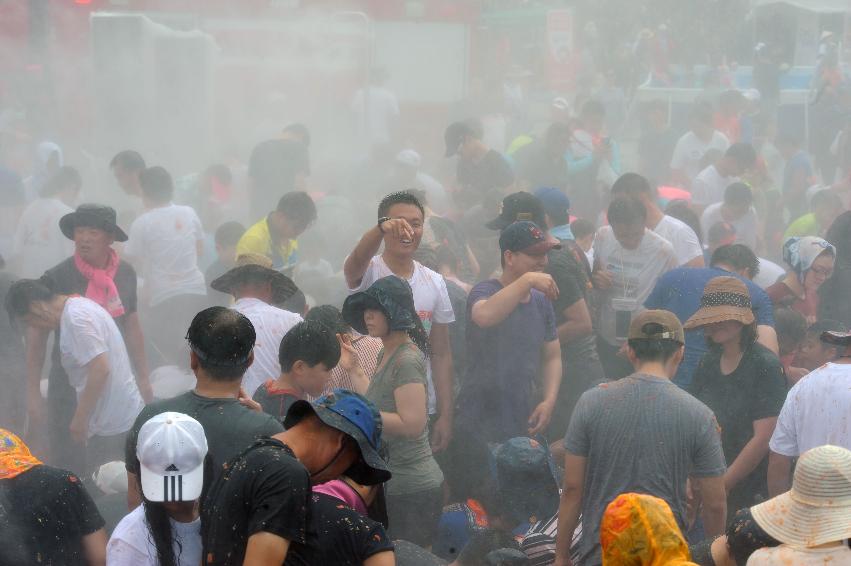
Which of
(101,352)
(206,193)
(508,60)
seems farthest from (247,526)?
(508,60)

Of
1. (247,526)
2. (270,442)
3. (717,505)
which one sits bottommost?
(717,505)

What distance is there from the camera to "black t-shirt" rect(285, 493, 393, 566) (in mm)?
2303

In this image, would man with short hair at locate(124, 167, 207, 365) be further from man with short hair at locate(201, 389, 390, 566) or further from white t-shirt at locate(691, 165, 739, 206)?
man with short hair at locate(201, 389, 390, 566)

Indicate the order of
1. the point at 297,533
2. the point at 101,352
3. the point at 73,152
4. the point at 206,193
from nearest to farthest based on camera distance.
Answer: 1. the point at 297,533
2. the point at 101,352
3. the point at 206,193
4. the point at 73,152

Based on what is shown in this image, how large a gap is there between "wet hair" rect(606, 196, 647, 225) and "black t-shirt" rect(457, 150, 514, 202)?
8.66ft

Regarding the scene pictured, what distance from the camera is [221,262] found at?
6.85m

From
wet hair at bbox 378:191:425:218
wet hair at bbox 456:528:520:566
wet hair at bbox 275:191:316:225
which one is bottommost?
wet hair at bbox 456:528:520:566

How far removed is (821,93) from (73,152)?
377 inches

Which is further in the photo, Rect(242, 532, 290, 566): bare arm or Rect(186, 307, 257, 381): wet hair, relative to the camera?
Rect(186, 307, 257, 381): wet hair

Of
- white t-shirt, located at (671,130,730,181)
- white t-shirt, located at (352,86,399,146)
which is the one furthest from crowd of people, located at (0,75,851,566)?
white t-shirt, located at (352,86,399,146)

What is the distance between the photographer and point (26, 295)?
475 centimetres

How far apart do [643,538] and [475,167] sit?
6.32 meters

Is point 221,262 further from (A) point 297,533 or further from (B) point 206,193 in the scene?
(A) point 297,533

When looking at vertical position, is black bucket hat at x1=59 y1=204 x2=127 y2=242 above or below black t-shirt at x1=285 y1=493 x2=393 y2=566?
above
